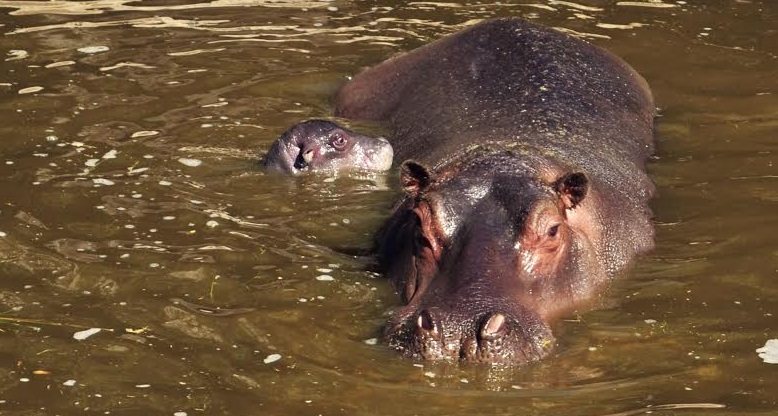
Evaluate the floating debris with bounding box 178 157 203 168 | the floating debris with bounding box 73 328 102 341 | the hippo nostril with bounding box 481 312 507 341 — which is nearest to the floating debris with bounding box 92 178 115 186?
the floating debris with bounding box 178 157 203 168

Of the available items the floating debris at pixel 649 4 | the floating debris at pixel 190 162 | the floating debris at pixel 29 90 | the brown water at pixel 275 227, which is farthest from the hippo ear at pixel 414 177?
the floating debris at pixel 649 4

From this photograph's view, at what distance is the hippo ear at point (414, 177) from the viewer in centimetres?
687

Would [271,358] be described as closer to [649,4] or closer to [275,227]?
[275,227]

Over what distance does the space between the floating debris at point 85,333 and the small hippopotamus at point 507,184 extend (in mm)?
1258

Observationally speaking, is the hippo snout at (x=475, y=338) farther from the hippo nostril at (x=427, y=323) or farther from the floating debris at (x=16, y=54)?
the floating debris at (x=16, y=54)

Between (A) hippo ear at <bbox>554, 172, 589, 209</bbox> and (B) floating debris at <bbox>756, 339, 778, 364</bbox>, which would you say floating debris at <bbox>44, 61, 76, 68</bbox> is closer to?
(A) hippo ear at <bbox>554, 172, 589, 209</bbox>

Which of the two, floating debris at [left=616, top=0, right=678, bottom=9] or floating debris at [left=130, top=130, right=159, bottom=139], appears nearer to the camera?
floating debris at [left=130, top=130, right=159, bottom=139]

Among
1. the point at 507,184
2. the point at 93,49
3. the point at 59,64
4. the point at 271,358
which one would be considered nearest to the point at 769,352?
the point at 507,184

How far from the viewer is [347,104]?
1044 cm

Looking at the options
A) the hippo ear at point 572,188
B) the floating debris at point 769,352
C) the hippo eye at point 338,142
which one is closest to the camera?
the floating debris at point 769,352

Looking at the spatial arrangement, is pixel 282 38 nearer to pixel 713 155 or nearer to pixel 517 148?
pixel 713 155

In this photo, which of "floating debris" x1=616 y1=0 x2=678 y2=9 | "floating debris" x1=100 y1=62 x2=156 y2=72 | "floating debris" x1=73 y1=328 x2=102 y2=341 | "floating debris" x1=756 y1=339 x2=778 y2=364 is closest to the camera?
"floating debris" x1=756 y1=339 x2=778 y2=364

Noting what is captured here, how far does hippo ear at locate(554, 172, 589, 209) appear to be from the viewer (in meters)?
6.77

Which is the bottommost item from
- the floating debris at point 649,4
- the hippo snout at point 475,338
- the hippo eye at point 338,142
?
the floating debris at point 649,4
